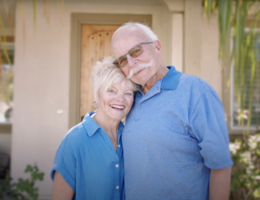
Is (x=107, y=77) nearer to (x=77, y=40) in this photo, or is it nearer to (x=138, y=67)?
(x=138, y=67)

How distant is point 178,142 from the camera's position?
1.40m

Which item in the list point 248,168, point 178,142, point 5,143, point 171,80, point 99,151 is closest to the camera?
point 178,142

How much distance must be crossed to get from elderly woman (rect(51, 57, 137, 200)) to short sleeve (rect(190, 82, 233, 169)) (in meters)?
0.55

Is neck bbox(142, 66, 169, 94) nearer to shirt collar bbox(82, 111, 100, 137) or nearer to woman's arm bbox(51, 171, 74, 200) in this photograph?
shirt collar bbox(82, 111, 100, 137)

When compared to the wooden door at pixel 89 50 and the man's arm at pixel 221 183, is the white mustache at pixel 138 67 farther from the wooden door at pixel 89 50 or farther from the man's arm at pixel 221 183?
the wooden door at pixel 89 50

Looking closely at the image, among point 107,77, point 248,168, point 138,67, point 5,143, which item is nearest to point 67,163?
point 107,77

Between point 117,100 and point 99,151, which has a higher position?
point 117,100

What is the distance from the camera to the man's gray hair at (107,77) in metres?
1.68

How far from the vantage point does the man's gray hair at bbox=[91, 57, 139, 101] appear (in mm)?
1681

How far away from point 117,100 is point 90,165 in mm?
504

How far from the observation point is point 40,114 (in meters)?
3.62

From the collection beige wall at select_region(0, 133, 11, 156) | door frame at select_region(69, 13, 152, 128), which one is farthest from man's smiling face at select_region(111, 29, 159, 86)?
beige wall at select_region(0, 133, 11, 156)

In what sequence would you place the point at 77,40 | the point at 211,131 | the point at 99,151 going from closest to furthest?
the point at 211,131
the point at 99,151
the point at 77,40

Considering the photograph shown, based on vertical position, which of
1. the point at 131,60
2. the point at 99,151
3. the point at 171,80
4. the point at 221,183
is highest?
the point at 131,60
